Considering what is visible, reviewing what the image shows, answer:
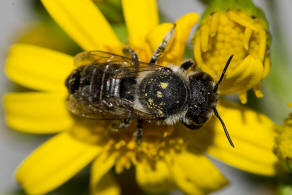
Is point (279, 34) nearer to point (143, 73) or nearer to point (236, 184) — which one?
point (143, 73)

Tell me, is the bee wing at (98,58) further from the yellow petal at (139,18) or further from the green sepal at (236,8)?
the green sepal at (236,8)

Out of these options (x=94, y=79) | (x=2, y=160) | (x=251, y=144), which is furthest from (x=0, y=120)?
(x=251, y=144)

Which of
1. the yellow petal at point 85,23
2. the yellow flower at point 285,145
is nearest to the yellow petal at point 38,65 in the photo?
the yellow petal at point 85,23

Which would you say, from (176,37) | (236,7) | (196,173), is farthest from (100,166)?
(236,7)

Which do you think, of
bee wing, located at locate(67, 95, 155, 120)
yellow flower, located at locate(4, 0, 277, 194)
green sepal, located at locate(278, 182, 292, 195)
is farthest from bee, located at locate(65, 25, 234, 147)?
green sepal, located at locate(278, 182, 292, 195)

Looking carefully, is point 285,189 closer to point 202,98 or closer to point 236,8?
point 202,98
